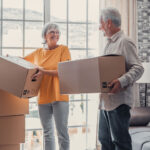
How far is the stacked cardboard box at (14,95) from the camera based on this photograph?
2.06m

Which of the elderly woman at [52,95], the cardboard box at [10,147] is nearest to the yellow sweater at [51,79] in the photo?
the elderly woman at [52,95]

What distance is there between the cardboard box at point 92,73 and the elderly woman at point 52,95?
35cm

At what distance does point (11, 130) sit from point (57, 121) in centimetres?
44

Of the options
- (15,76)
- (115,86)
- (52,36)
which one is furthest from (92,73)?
(52,36)

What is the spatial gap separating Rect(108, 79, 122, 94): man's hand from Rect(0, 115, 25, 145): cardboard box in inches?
30.9

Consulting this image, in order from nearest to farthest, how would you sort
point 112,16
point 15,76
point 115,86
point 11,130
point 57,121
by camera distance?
1. point 115,86
2. point 112,16
3. point 15,76
4. point 11,130
5. point 57,121

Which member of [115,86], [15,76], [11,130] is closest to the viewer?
[115,86]

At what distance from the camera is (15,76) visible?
2068mm

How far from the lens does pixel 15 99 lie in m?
2.18

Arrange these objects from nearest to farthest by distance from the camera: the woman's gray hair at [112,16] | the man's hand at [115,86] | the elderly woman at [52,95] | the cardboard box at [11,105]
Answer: the man's hand at [115,86], the woman's gray hair at [112,16], the cardboard box at [11,105], the elderly woman at [52,95]

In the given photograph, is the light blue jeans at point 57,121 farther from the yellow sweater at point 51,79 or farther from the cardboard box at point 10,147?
the cardboard box at point 10,147

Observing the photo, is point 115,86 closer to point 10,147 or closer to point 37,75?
point 37,75

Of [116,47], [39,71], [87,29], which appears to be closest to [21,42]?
[87,29]

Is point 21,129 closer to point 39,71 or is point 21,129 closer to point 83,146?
point 39,71
